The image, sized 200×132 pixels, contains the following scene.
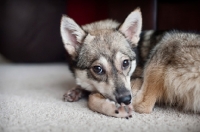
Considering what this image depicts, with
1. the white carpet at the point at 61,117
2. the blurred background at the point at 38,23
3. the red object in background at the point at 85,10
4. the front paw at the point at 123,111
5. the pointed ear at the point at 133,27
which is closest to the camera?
the white carpet at the point at 61,117

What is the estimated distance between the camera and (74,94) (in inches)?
70.1

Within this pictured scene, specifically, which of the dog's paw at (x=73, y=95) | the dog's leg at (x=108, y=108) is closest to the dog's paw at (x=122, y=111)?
the dog's leg at (x=108, y=108)

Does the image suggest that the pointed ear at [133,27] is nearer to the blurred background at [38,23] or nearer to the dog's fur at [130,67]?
the dog's fur at [130,67]

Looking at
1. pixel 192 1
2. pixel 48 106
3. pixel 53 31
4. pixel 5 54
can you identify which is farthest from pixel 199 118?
pixel 5 54

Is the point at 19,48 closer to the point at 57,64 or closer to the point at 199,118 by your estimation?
the point at 57,64

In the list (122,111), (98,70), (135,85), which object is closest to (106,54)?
(98,70)

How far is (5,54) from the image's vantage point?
3158 mm

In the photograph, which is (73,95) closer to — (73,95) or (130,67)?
(73,95)

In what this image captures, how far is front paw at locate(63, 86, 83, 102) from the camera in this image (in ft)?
5.73

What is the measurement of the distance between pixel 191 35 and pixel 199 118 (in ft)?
1.83

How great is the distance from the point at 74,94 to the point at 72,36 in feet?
1.38

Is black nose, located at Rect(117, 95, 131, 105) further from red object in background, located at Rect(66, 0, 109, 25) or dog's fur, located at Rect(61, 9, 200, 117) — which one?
red object in background, located at Rect(66, 0, 109, 25)

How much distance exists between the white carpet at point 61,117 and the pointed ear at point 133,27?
55 centimetres

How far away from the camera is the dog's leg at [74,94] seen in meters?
1.75
